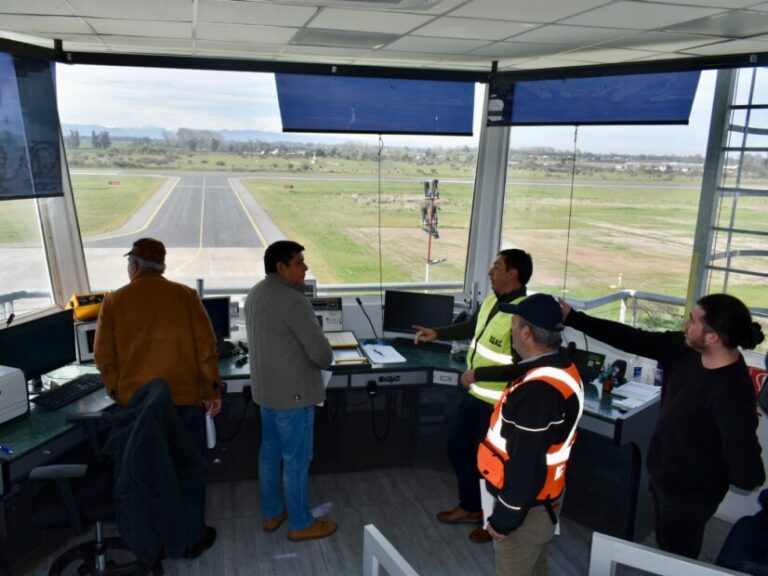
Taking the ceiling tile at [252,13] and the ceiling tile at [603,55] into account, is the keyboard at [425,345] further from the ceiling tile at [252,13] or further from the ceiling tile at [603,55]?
the ceiling tile at [252,13]

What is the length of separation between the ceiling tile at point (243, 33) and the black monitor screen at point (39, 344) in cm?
182

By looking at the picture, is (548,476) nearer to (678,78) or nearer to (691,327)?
(691,327)

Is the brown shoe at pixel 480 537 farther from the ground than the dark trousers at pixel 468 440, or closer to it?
closer to it

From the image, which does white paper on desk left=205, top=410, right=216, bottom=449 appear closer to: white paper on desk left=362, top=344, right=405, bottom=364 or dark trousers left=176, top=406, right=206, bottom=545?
dark trousers left=176, top=406, right=206, bottom=545

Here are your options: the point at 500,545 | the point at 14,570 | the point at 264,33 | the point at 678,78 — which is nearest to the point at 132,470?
the point at 14,570

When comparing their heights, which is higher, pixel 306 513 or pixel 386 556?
pixel 386 556

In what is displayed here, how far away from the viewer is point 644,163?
6.01 m

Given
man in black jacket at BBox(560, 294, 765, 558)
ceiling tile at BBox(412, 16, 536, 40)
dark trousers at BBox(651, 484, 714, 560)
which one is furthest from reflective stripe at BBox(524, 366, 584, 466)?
ceiling tile at BBox(412, 16, 536, 40)

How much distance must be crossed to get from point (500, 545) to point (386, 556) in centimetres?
129

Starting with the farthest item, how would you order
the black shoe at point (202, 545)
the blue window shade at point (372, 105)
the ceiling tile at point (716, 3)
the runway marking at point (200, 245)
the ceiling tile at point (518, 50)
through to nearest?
the runway marking at point (200, 245) → the blue window shade at point (372, 105) → the ceiling tile at point (518, 50) → the black shoe at point (202, 545) → the ceiling tile at point (716, 3)

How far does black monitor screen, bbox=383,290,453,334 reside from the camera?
4.41 metres

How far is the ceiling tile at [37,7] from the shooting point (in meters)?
2.51

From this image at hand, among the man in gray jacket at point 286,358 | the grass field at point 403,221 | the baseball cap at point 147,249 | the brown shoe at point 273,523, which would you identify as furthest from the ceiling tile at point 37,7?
the brown shoe at point 273,523

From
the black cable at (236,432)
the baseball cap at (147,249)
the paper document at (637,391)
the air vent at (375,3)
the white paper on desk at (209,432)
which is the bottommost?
the black cable at (236,432)
